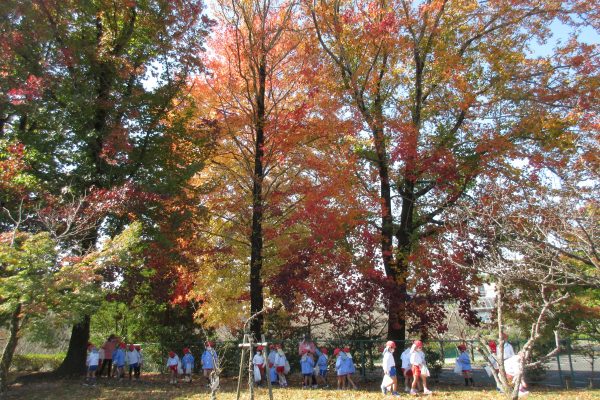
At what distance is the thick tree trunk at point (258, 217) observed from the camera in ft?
53.8

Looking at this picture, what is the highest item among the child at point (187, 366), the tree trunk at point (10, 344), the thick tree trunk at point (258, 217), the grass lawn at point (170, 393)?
the thick tree trunk at point (258, 217)

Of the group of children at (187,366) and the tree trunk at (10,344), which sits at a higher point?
the tree trunk at (10,344)

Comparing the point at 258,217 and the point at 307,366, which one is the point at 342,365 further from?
the point at 258,217

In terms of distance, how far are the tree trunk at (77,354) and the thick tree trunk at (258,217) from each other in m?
5.57

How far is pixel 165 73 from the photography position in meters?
16.8

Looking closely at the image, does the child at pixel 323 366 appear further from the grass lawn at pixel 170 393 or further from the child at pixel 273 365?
the grass lawn at pixel 170 393

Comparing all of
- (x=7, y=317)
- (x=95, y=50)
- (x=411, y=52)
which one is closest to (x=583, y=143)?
(x=411, y=52)

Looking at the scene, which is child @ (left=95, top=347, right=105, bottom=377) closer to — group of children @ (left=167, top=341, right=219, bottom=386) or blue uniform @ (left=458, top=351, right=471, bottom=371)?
group of children @ (left=167, top=341, right=219, bottom=386)

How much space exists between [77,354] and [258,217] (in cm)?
758

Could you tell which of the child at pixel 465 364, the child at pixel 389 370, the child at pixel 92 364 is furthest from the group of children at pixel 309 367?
the child at pixel 92 364

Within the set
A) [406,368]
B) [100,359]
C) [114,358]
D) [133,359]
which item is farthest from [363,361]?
[100,359]

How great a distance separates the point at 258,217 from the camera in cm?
1698

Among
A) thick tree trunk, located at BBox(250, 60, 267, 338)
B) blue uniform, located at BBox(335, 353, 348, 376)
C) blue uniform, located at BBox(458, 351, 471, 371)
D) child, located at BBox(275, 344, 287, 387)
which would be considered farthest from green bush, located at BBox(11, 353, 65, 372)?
blue uniform, located at BBox(458, 351, 471, 371)

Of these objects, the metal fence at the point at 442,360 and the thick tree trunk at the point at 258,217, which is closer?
the thick tree trunk at the point at 258,217
